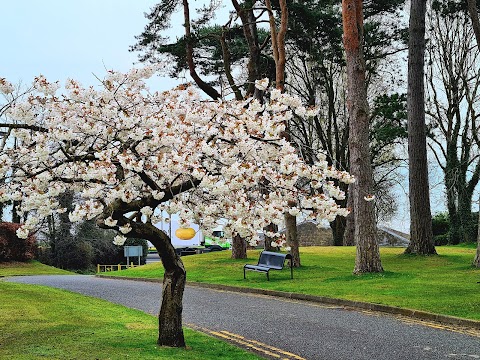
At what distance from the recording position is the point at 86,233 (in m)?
50.4

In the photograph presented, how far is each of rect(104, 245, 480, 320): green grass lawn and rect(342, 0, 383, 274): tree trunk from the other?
0.77m

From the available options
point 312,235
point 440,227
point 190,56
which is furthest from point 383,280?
point 312,235

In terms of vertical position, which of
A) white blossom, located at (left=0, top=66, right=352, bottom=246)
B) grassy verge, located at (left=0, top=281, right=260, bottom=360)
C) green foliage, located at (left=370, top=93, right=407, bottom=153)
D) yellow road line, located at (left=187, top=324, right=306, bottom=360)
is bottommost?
yellow road line, located at (left=187, top=324, right=306, bottom=360)

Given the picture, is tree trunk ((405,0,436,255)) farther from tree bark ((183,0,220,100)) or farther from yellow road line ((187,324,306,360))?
yellow road line ((187,324,306,360))

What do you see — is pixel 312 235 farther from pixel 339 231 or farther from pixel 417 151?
pixel 417 151

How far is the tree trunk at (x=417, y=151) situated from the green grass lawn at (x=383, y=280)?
1.06 m

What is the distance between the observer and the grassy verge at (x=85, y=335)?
27.4ft

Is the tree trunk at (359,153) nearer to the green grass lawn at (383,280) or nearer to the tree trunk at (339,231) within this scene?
the green grass lawn at (383,280)

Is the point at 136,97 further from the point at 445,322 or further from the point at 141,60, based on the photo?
the point at 141,60

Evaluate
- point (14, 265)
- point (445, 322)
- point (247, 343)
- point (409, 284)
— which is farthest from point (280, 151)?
point (14, 265)

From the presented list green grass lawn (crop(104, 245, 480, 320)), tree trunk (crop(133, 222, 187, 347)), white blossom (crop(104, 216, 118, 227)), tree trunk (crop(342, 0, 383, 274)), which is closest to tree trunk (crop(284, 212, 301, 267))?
green grass lawn (crop(104, 245, 480, 320))

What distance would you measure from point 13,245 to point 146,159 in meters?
37.4

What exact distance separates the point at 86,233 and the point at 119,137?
42999mm

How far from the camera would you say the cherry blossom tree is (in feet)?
29.1
